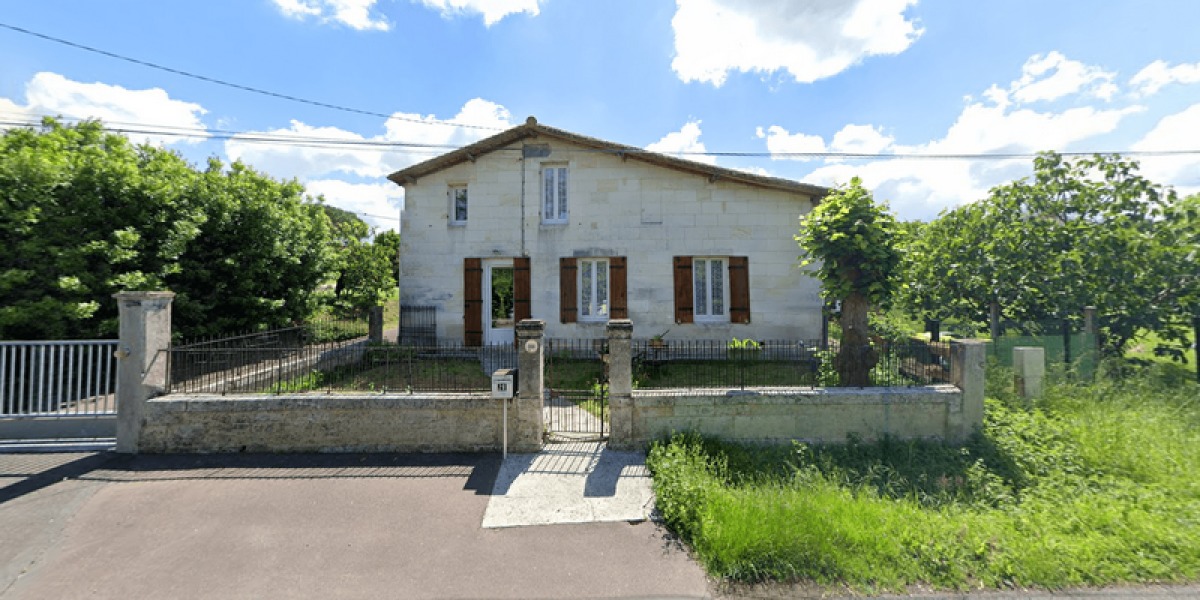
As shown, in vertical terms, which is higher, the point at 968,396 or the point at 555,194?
the point at 555,194

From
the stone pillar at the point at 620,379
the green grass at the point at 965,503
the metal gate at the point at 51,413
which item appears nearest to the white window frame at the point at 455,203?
the metal gate at the point at 51,413

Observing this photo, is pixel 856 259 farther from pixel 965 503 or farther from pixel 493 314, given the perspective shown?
pixel 493 314

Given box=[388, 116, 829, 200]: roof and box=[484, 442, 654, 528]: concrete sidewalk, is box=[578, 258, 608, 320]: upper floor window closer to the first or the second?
box=[388, 116, 829, 200]: roof

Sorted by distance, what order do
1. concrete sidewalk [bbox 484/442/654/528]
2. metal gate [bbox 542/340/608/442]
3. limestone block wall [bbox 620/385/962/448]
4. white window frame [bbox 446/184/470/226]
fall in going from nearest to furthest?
concrete sidewalk [bbox 484/442/654/528] < limestone block wall [bbox 620/385/962/448] < metal gate [bbox 542/340/608/442] < white window frame [bbox 446/184/470/226]

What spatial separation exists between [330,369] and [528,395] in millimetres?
5499

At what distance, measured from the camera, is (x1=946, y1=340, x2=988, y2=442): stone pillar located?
554cm

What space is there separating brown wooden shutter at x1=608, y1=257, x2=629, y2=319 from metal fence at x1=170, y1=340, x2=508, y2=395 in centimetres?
294

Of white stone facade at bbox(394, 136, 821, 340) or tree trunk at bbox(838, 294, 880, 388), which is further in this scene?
white stone facade at bbox(394, 136, 821, 340)

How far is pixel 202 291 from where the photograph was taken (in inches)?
362

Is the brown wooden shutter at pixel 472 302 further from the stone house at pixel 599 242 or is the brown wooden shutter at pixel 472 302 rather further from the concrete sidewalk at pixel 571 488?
the concrete sidewalk at pixel 571 488

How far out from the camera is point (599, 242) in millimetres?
10625

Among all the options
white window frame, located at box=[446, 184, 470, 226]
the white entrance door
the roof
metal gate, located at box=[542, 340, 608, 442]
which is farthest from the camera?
white window frame, located at box=[446, 184, 470, 226]

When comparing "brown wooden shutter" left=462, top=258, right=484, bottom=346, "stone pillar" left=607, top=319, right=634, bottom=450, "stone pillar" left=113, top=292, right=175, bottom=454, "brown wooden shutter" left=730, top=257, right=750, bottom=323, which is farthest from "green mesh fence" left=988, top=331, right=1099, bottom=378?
"stone pillar" left=113, top=292, right=175, bottom=454

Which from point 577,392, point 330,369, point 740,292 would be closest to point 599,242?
point 740,292
